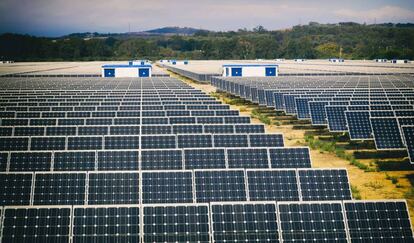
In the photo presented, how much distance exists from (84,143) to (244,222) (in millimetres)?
11321

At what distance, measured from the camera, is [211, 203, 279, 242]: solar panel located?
→ 10.7 meters

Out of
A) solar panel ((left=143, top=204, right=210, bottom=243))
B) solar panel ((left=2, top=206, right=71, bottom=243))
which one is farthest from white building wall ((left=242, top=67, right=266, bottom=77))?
solar panel ((left=2, top=206, right=71, bottom=243))

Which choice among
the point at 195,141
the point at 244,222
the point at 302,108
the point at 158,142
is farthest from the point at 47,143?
the point at 302,108

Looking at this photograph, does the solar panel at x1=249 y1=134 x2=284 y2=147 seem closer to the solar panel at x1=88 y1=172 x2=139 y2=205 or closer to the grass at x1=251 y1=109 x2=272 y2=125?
the solar panel at x1=88 y1=172 x2=139 y2=205

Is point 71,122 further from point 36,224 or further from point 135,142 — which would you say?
point 36,224

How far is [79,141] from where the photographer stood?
66.9 ft

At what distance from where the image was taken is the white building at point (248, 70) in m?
76.1

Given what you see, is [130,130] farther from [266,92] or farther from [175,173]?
[266,92]

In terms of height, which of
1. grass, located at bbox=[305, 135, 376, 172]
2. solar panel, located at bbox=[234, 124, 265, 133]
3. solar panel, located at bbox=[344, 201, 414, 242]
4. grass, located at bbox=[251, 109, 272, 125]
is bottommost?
grass, located at bbox=[305, 135, 376, 172]

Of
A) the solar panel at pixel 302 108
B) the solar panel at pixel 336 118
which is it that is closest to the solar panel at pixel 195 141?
the solar panel at pixel 336 118

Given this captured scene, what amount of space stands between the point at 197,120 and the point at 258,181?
1224 cm

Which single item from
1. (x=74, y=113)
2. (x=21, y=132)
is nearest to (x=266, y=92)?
(x=74, y=113)

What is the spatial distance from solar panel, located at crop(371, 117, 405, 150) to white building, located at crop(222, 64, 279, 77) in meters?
52.4

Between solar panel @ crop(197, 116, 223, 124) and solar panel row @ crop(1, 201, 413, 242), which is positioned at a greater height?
solar panel @ crop(197, 116, 223, 124)
